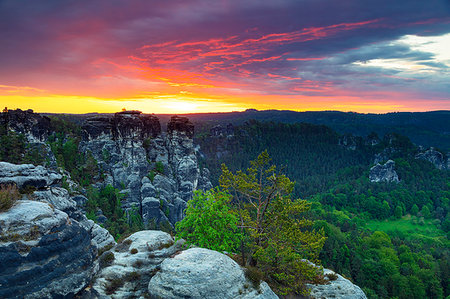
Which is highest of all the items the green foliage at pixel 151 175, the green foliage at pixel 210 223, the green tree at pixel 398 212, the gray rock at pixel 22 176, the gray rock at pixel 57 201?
the gray rock at pixel 22 176

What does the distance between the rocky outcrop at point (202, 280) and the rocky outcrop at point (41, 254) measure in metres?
5.30

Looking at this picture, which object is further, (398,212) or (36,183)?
(398,212)

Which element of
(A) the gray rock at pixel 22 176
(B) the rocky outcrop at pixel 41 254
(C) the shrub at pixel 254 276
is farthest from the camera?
(A) the gray rock at pixel 22 176

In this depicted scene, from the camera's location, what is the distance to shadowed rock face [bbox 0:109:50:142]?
69500 mm

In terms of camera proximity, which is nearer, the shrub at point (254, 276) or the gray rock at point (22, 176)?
the shrub at point (254, 276)

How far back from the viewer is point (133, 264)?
21.7m

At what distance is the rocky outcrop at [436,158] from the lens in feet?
603

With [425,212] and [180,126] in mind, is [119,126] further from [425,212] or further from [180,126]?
[425,212]

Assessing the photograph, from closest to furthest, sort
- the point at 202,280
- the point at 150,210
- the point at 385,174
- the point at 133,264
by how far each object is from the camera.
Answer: the point at 202,280
the point at 133,264
the point at 150,210
the point at 385,174

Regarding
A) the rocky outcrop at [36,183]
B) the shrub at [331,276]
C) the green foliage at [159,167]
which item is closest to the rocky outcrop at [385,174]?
the green foliage at [159,167]

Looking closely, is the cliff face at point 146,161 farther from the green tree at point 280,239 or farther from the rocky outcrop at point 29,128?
the green tree at point 280,239

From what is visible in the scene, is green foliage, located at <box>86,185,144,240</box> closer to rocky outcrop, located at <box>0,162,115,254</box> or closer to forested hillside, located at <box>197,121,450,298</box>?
rocky outcrop, located at <box>0,162,115,254</box>

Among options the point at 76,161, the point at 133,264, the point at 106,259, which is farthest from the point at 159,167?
the point at 133,264

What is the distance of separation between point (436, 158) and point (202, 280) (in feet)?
744
